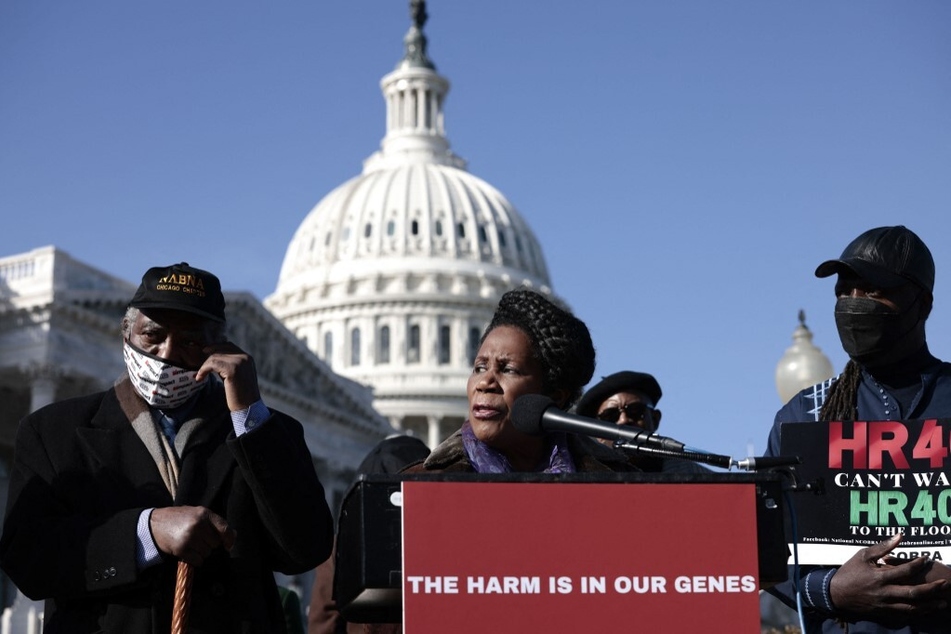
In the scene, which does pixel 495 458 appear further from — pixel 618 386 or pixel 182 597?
pixel 618 386

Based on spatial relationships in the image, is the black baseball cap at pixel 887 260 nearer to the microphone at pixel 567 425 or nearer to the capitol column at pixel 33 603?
the microphone at pixel 567 425

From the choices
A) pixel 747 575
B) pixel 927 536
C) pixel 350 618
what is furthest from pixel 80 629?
pixel 927 536

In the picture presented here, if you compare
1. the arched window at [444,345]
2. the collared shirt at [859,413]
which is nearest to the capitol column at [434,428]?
the arched window at [444,345]

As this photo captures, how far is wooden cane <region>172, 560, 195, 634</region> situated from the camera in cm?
409

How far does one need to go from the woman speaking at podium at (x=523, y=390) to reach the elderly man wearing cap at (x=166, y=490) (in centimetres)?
40

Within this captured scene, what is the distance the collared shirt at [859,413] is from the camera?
4211 millimetres

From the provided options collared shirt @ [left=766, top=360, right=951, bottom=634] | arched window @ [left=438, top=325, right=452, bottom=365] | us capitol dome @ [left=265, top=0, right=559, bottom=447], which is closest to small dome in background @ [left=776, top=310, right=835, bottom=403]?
collared shirt @ [left=766, top=360, right=951, bottom=634]

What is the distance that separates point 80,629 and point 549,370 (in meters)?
1.33

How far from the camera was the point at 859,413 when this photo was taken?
463 cm

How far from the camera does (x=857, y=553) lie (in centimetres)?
411

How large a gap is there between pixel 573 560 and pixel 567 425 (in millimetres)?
355

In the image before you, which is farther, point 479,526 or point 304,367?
point 304,367

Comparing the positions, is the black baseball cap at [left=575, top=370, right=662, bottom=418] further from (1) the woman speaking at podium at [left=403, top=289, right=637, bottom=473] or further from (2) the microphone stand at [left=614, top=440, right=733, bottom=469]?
(2) the microphone stand at [left=614, top=440, right=733, bottom=469]

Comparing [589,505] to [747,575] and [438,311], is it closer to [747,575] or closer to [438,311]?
[747,575]
